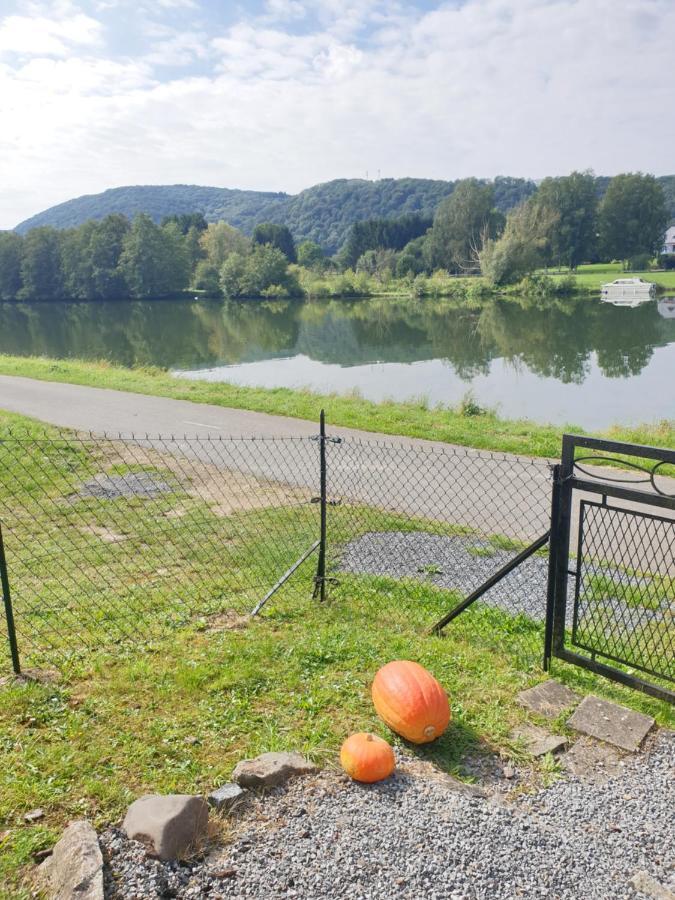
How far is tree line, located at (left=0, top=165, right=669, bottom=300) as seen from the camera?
315 ft

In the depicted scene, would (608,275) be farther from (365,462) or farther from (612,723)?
(612,723)

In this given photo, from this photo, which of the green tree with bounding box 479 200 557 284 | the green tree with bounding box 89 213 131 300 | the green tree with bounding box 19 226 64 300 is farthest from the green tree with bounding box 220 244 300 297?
the green tree with bounding box 479 200 557 284

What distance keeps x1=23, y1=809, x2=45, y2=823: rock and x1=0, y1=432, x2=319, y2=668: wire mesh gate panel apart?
1473 mm

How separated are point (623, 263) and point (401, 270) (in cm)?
3603

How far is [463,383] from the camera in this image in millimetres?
27203

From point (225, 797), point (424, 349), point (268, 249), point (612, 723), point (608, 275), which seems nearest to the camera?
point (225, 797)

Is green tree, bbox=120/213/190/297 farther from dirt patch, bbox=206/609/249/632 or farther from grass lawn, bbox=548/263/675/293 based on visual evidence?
dirt patch, bbox=206/609/249/632

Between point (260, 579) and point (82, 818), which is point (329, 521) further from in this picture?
point (82, 818)

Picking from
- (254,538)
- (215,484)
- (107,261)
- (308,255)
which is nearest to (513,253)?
(107,261)

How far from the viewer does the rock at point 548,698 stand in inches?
170

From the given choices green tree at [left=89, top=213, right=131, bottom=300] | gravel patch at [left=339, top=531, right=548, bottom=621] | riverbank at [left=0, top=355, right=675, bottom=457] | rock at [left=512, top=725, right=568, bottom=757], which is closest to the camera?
rock at [left=512, top=725, right=568, bottom=757]

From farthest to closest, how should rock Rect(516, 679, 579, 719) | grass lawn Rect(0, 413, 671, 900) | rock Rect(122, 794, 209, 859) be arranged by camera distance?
rock Rect(516, 679, 579, 719) → grass lawn Rect(0, 413, 671, 900) → rock Rect(122, 794, 209, 859)

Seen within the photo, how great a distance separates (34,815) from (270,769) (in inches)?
45.1

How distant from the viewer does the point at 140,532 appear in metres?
8.31
